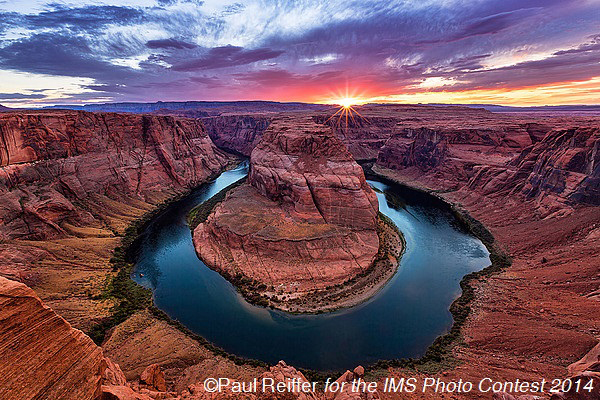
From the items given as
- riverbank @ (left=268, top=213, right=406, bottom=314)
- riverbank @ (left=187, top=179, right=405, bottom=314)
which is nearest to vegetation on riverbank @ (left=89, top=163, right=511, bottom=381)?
riverbank @ (left=187, top=179, right=405, bottom=314)

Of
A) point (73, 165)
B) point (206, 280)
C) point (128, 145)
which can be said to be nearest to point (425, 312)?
point (206, 280)

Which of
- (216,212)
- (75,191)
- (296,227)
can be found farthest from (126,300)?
(75,191)

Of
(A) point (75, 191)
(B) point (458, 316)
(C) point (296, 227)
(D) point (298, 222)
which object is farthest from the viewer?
(A) point (75, 191)

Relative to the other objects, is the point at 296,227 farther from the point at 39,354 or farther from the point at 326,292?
Answer: the point at 39,354

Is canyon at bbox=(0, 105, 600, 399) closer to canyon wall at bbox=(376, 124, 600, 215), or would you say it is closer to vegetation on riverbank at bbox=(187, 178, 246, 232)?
canyon wall at bbox=(376, 124, 600, 215)

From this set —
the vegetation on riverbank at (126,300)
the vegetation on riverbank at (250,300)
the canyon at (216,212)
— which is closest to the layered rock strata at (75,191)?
the canyon at (216,212)
